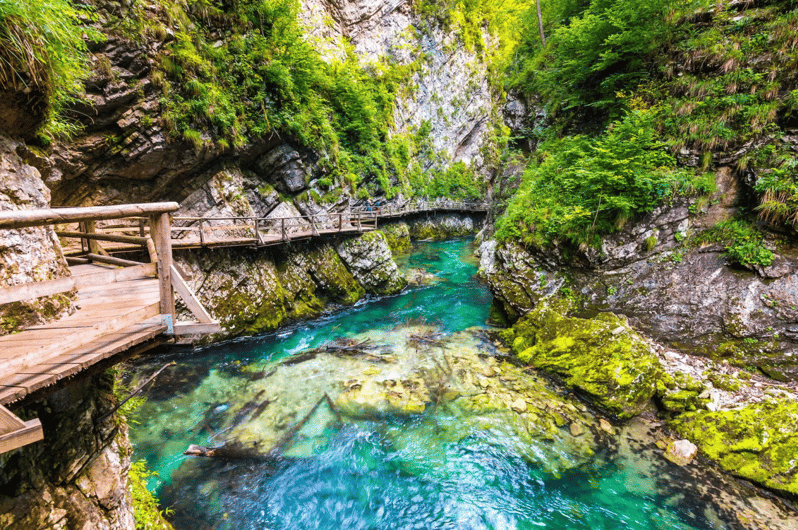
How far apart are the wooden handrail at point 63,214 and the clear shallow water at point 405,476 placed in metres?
4.93

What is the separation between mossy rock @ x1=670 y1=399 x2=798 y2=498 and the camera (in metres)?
4.79

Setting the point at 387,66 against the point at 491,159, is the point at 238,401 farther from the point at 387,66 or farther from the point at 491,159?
the point at 491,159

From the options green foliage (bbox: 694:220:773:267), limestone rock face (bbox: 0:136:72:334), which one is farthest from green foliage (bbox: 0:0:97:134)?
green foliage (bbox: 694:220:773:267)

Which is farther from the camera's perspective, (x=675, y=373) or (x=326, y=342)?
(x=326, y=342)

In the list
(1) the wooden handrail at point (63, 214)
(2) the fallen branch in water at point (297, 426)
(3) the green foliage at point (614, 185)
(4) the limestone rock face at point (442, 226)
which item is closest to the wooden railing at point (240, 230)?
(2) the fallen branch in water at point (297, 426)

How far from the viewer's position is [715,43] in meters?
8.91

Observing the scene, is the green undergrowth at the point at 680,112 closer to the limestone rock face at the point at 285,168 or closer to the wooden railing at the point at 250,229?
the wooden railing at the point at 250,229

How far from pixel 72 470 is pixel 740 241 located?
40.9ft

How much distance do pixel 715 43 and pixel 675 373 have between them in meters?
9.77

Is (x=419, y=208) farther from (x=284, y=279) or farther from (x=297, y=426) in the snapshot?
(x=297, y=426)

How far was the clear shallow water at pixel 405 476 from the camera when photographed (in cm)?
475

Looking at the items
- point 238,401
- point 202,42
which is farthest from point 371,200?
point 238,401

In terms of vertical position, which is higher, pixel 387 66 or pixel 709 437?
pixel 387 66

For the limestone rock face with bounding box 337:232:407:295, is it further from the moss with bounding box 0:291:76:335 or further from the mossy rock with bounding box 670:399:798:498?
the moss with bounding box 0:291:76:335
